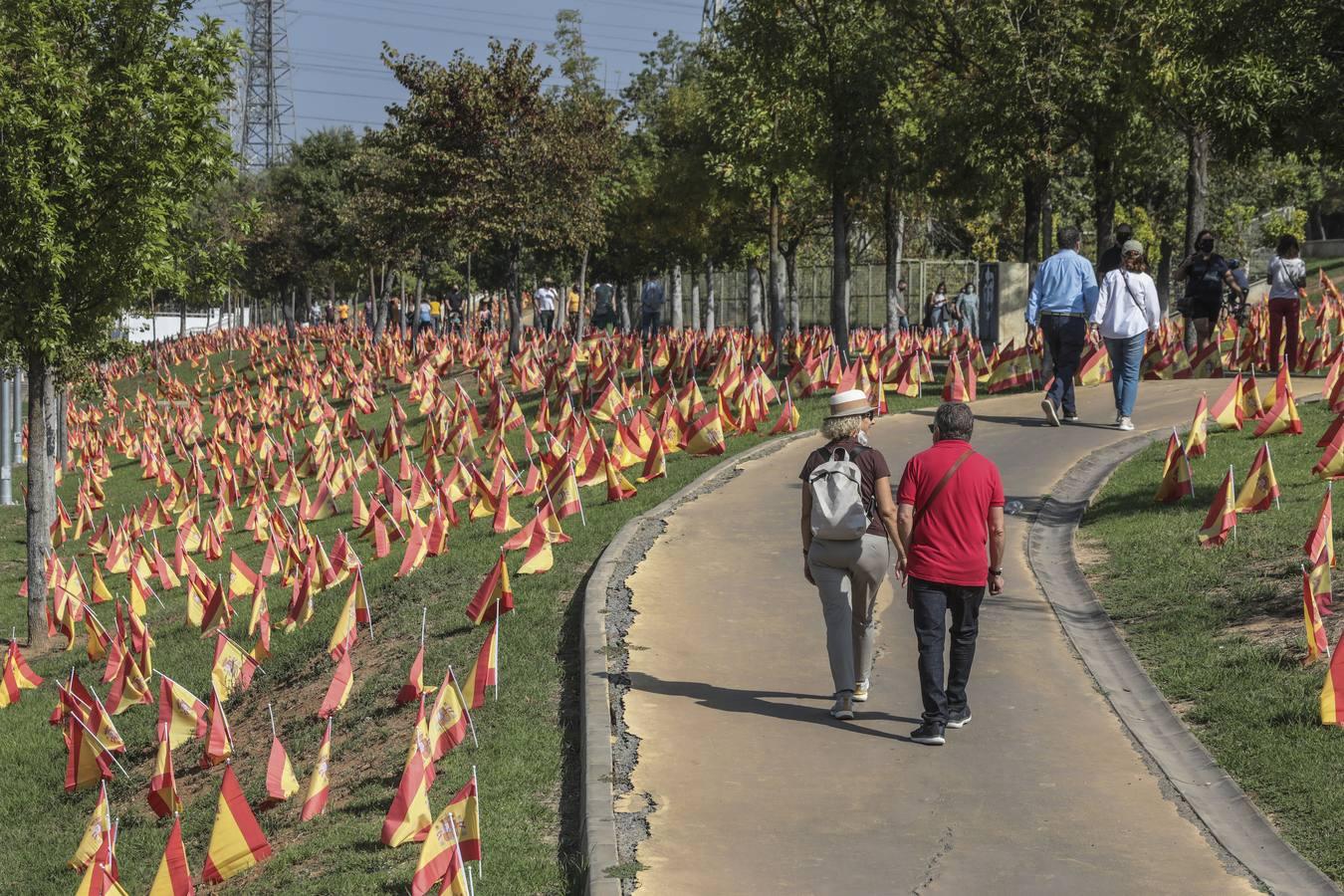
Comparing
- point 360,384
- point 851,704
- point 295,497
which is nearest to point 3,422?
point 360,384

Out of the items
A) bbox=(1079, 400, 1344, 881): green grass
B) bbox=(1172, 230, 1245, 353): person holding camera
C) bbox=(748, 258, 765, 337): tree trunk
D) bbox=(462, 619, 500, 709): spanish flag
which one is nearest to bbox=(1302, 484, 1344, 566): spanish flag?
bbox=(1079, 400, 1344, 881): green grass

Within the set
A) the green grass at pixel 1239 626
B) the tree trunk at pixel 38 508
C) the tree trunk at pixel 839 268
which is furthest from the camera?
the tree trunk at pixel 839 268

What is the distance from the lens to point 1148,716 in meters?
8.31

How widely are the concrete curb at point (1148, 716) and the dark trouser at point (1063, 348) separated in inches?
108

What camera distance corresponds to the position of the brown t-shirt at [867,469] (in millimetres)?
8031

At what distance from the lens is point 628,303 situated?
66312 mm

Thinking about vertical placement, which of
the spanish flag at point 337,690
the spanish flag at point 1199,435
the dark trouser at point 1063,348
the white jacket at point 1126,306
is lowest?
the spanish flag at point 337,690

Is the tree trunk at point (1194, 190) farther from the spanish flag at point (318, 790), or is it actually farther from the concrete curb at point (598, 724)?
the spanish flag at point (318, 790)

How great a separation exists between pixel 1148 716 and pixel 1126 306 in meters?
7.81

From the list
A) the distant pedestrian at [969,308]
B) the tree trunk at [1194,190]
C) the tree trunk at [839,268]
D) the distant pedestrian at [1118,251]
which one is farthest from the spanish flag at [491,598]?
the distant pedestrian at [969,308]

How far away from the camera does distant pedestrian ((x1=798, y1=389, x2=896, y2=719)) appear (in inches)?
314

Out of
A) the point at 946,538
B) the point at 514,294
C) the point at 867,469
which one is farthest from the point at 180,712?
the point at 514,294

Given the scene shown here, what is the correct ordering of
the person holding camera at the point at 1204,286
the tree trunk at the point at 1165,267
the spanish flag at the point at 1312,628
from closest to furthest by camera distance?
1. the spanish flag at the point at 1312,628
2. the person holding camera at the point at 1204,286
3. the tree trunk at the point at 1165,267

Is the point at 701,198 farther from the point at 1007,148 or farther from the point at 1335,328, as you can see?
the point at 1335,328
